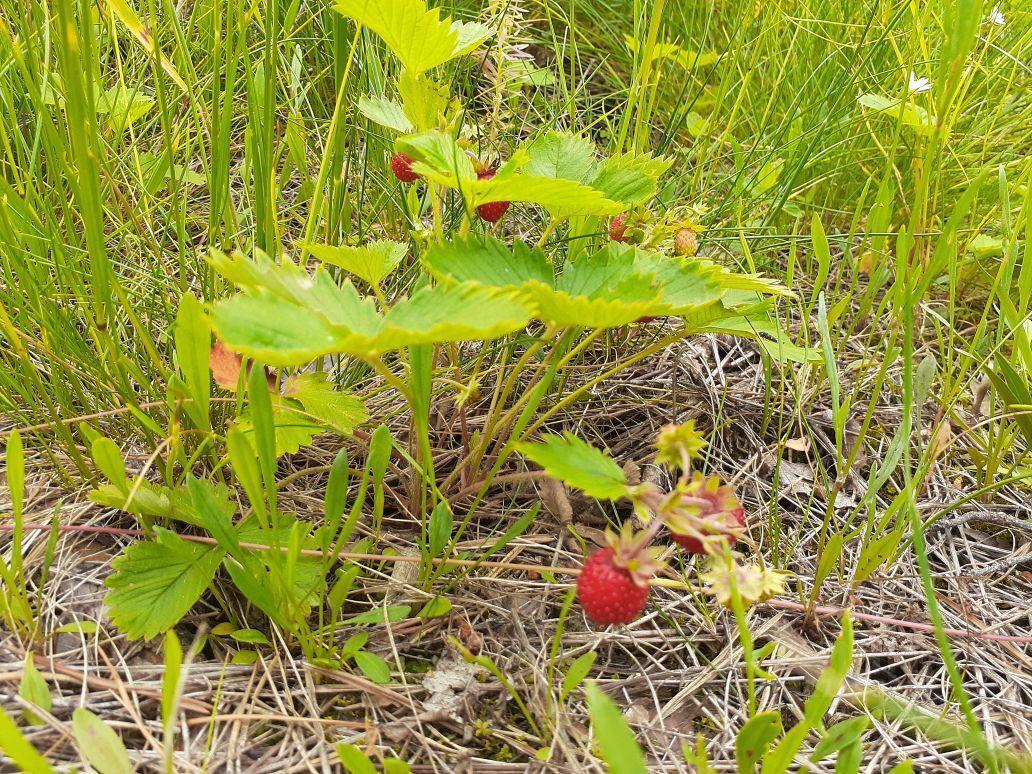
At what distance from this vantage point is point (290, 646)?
87cm

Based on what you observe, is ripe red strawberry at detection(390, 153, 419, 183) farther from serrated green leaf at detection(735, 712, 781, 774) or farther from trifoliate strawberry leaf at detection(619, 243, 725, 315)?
serrated green leaf at detection(735, 712, 781, 774)

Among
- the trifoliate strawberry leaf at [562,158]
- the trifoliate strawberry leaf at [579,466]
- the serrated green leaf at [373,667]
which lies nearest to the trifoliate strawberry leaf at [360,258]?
the trifoliate strawberry leaf at [562,158]

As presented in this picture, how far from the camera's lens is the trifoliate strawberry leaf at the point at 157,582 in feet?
2.68

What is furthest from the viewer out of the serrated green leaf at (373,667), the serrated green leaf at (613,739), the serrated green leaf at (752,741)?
the serrated green leaf at (373,667)

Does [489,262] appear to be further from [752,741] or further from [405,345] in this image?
[752,741]

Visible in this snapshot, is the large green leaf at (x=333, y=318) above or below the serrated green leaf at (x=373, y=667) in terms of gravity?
above

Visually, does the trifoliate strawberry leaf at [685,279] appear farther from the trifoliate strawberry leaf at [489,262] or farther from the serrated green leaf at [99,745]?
the serrated green leaf at [99,745]

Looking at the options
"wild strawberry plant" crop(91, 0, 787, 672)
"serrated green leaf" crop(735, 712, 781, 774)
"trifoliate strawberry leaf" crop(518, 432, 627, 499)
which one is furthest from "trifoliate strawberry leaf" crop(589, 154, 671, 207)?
"serrated green leaf" crop(735, 712, 781, 774)

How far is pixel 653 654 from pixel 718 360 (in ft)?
1.91

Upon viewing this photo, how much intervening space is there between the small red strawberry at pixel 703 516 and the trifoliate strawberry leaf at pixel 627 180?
1.21ft

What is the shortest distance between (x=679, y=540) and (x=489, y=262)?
35 cm

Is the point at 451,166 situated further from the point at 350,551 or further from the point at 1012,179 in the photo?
the point at 1012,179

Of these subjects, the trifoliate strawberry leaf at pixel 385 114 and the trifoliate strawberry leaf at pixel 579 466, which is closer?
the trifoliate strawberry leaf at pixel 579 466

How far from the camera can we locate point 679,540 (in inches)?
29.0
